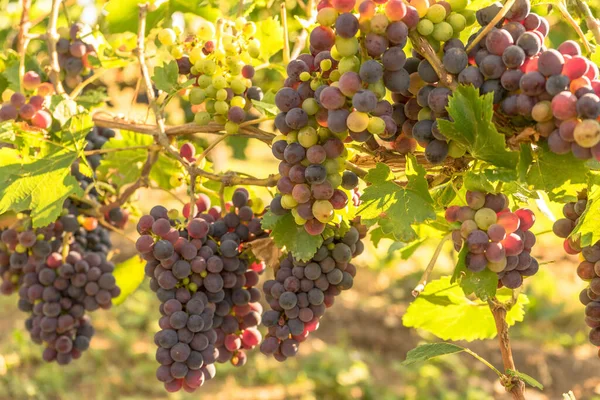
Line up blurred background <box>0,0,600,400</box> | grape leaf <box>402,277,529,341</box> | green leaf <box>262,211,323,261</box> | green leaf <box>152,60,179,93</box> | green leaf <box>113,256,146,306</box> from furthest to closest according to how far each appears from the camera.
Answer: blurred background <box>0,0,600,400</box> → green leaf <box>113,256,146,306</box> → grape leaf <box>402,277,529,341</box> → green leaf <box>152,60,179,93</box> → green leaf <box>262,211,323,261</box>

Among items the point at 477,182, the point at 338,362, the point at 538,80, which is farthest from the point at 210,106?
the point at 338,362

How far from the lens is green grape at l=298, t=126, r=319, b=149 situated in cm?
99

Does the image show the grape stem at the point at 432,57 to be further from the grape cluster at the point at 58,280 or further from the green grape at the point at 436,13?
the grape cluster at the point at 58,280

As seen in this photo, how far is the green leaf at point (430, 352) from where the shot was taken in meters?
1.15

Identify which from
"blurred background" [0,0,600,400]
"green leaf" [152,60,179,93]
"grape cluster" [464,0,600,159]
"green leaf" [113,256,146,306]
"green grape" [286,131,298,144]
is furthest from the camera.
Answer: "blurred background" [0,0,600,400]

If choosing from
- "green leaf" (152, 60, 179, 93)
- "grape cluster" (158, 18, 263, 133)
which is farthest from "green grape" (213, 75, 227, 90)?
"green leaf" (152, 60, 179, 93)

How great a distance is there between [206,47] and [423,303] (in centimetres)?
75

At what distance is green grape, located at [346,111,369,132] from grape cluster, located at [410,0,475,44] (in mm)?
148

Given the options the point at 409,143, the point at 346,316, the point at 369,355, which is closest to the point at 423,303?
the point at 409,143

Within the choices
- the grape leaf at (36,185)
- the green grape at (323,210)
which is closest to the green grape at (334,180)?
the green grape at (323,210)

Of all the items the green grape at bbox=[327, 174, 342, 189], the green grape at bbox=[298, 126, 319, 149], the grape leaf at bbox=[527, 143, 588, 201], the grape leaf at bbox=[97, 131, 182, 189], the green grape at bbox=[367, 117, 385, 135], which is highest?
the green grape at bbox=[367, 117, 385, 135]

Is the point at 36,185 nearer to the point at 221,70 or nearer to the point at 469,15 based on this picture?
the point at 221,70

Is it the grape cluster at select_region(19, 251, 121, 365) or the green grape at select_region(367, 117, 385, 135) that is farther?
the grape cluster at select_region(19, 251, 121, 365)

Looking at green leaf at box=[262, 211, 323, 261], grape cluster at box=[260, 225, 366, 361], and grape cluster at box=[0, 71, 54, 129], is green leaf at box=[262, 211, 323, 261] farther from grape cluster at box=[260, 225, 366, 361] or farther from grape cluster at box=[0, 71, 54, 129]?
grape cluster at box=[0, 71, 54, 129]
